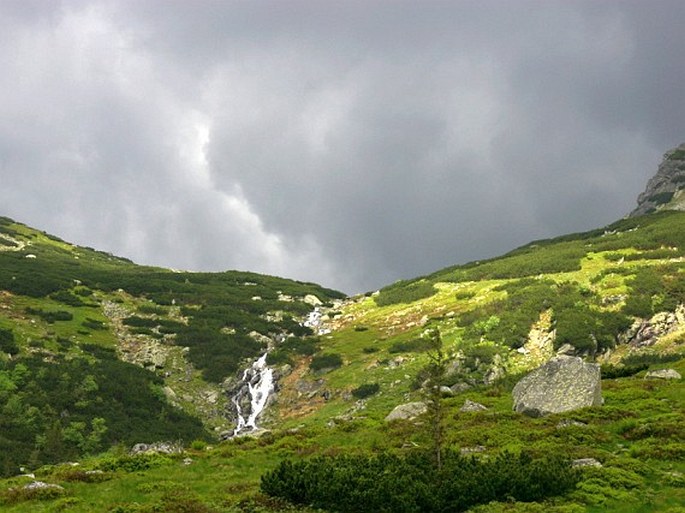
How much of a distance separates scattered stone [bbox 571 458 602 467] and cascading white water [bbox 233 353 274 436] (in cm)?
3986

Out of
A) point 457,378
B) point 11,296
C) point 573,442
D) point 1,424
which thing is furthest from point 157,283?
point 573,442

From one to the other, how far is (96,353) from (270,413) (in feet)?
70.1

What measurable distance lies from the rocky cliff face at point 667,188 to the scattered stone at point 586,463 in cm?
14104

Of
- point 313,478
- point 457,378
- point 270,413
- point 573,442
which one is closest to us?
point 313,478

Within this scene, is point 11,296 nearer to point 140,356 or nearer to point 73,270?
point 140,356

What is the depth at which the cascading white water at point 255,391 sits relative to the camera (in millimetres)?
57625

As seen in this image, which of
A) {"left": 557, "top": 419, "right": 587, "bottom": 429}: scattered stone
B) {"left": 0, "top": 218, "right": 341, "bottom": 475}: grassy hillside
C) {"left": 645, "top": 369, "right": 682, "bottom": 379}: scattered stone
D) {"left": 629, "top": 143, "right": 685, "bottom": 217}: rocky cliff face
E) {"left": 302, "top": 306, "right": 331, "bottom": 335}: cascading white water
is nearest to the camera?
{"left": 557, "top": 419, "right": 587, "bottom": 429}: scattered stone

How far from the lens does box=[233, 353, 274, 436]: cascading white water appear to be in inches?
2269

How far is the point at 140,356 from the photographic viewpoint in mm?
68625

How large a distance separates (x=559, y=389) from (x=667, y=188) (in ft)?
525

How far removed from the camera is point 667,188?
164875 mm

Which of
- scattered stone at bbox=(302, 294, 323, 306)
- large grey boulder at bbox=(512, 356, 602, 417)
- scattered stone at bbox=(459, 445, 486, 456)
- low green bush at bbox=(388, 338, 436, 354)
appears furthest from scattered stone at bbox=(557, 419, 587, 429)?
scattered stone at bbox=(302, 294, 323, 306)

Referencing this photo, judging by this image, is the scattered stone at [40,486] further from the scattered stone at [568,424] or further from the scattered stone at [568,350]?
the scattered stone at [568,350]

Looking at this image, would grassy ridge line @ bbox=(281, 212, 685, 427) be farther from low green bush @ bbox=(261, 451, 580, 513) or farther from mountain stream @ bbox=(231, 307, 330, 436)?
low green bush @ bbox=(261, 451, 580, 513)
